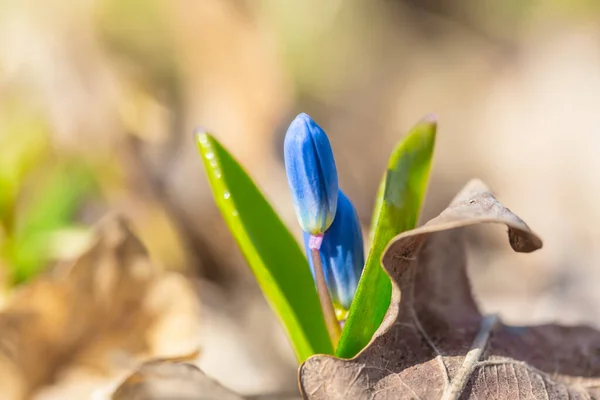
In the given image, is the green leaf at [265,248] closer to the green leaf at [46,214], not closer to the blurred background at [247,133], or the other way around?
the blurred background at [247,133]

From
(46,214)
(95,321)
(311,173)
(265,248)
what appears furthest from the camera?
(46,214)

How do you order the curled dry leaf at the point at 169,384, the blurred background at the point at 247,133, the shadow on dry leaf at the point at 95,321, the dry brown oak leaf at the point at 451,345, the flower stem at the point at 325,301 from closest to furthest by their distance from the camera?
the dry brown oak leaf at the point at 451,345 → the flower stem at the point at 325,301 → the curled dry leaf at the point at 169,384 → the shadow on dry leaf at the point at 95,321 → the blurred background at the point at 247,133

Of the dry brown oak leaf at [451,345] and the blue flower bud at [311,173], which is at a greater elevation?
the blue flower bud at [311,173]

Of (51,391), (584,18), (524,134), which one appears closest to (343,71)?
(524,134)

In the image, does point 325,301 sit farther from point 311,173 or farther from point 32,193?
point 32,193

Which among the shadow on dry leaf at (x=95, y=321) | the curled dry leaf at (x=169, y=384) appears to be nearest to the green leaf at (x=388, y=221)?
the curled dry leaf at (x=169, y=384)

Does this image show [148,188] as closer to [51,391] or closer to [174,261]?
[174,261]

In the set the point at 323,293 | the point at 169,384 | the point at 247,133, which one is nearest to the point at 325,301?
the point at 323,293
